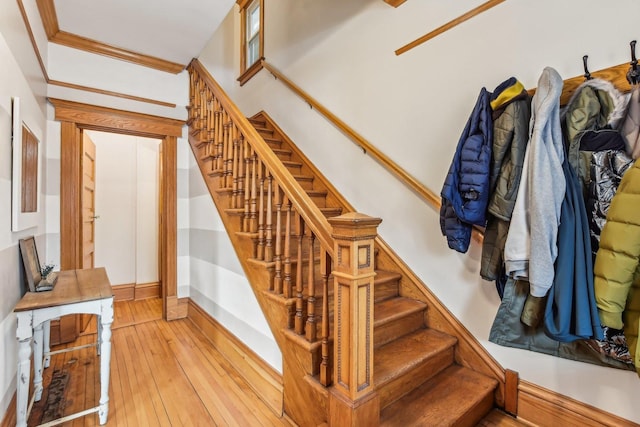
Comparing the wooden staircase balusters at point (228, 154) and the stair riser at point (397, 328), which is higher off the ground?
the wooden staircase balusters at point (228, 154)

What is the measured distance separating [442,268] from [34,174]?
8.53 feet

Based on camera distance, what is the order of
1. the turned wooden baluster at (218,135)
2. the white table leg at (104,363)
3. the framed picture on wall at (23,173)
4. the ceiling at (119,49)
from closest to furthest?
the framed picture on wall at (23,173)
the white table leg at (104,363)
the ceiling at (119,49)
the turned wooden baluster at (218,135)

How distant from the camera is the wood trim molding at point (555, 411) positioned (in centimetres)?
130

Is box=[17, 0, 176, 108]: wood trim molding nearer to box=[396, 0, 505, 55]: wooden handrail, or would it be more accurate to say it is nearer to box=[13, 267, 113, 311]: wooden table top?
box=[13, 267, 113, 311]: wooden table top

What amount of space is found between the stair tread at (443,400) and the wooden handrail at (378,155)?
28.9 inches

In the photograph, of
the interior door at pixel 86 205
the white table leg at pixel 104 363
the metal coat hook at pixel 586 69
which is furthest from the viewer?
the interior door at pixel 86 205

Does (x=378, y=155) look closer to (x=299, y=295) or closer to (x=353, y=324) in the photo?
(x=299, y=295)

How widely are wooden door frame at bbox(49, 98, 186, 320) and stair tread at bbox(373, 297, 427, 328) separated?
2321 millimetres

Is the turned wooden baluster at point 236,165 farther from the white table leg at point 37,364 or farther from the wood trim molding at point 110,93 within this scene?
the wood trim molding at point 110,93

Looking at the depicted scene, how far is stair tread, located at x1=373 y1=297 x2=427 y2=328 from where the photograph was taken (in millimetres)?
1709

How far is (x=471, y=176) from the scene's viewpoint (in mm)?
1472

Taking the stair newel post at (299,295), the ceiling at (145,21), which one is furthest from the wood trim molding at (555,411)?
the ceiling at (145,21)

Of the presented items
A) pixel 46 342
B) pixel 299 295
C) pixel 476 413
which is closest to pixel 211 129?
pixel 299 295

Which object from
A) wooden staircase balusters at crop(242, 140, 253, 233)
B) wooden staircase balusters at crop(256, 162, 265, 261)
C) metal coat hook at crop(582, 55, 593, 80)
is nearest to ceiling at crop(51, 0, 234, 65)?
wooden staircase balusters at crop(242, 140, 253, 233)
